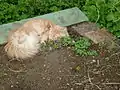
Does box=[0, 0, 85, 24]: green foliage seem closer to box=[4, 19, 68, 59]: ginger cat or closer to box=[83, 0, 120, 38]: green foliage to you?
box=[83, 0, 120, 38]: green foliage

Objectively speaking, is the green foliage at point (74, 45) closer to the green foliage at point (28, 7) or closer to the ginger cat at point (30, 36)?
the ginger cat at point (30, 36)

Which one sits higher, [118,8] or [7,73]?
[118,8]

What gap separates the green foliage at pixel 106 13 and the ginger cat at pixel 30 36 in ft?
2.06

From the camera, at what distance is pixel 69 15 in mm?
4914

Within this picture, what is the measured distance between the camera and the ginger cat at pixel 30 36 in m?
4.12

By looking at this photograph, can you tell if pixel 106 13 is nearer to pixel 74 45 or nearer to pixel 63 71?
pixel 74 45

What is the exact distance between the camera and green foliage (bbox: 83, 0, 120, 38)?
4.71 m

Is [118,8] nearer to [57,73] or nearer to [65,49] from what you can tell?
[65,49]

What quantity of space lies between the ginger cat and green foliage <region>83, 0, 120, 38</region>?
0.63m

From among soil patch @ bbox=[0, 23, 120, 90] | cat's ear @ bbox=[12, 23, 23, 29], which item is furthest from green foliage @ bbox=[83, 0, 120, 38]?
cat's ear @ bbox=[12, 23, 23, 29]

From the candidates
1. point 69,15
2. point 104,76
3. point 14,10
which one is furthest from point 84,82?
point 14,10

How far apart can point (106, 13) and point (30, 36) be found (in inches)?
50.8

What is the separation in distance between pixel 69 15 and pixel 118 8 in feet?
2.34

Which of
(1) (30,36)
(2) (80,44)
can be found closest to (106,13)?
(2) (80,44)
